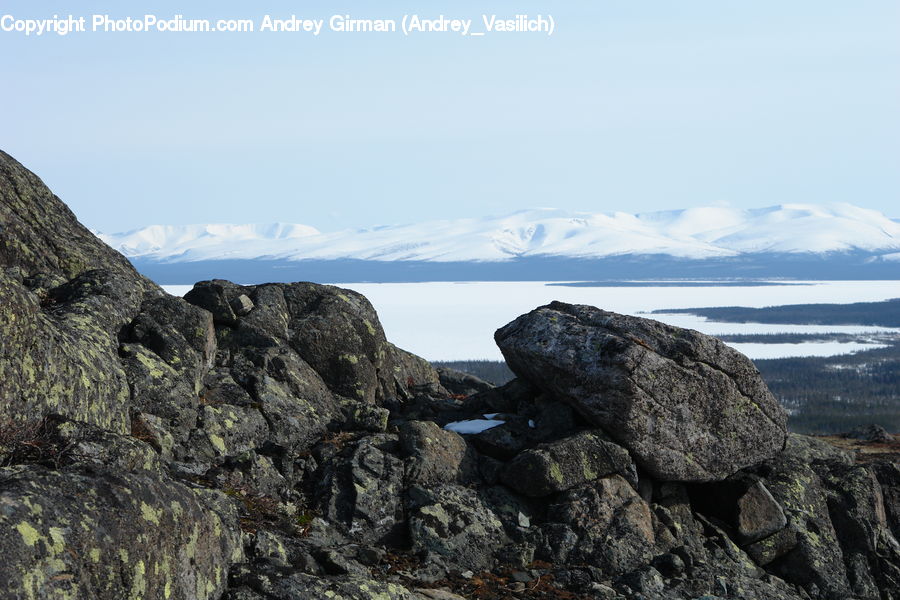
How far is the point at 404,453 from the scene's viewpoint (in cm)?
1958

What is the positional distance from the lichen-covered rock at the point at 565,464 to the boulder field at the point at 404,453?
51 millimetres

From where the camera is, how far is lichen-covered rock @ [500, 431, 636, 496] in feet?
63.0

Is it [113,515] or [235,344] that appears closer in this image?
[113,515]

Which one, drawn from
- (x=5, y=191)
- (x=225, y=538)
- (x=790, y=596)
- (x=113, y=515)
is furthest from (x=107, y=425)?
(x=790, y=596)

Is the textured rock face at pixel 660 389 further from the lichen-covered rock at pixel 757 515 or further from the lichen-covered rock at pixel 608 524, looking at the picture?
the lichen-covered rock at pixel 608 524

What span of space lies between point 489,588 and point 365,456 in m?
4.45

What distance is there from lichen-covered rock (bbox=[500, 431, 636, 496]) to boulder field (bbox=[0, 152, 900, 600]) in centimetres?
5

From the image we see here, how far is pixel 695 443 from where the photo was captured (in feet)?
68.1

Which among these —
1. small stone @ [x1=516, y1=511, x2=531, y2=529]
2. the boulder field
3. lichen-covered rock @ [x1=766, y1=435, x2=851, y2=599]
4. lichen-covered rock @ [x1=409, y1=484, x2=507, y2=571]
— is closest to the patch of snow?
→ the boulder field

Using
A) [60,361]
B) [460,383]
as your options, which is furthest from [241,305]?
[460,383]

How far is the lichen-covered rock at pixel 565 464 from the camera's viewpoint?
19188mm

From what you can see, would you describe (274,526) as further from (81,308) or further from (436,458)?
(81,308)

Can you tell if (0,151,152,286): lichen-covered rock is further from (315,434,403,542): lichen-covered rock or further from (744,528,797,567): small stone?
(744,528,797,567): small stone

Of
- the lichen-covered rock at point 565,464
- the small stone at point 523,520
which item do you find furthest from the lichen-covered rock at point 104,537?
the lichen-covered rock at point 565,464
